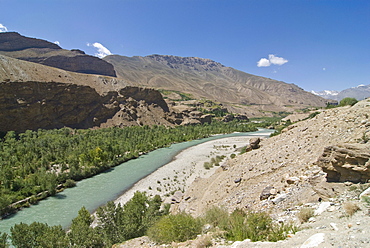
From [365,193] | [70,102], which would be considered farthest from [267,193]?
[70,102]

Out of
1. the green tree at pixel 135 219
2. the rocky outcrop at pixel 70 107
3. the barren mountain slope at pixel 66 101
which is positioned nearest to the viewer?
the green tree at pixel 135 219

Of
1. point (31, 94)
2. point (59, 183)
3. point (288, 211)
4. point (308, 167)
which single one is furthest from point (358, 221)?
point (31, 94)

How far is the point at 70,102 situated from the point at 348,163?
324ft

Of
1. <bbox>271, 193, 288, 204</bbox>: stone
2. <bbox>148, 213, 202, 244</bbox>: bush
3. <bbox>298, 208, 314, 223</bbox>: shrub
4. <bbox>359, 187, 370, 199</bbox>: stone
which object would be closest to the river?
<bbox>148, 213, 202, 244</bbox>: bush

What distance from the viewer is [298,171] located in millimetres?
12039

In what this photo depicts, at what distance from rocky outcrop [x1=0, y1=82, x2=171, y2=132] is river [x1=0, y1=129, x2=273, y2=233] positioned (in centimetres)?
5398

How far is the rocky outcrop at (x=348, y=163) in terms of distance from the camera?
7652 millimetres

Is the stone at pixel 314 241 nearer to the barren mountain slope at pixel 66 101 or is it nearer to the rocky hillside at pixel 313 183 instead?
the rocky hillside at pixel 313 183

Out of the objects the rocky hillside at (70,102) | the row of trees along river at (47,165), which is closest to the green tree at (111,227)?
the row of trees along river at (47,165)

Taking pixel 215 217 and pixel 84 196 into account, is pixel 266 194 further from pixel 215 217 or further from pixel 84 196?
pixel 84 196

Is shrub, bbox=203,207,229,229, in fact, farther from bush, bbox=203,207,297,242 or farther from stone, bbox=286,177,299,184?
stone, bbox=286,177,299,184

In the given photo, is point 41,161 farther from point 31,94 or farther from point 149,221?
point 31,94

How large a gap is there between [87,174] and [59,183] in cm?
468

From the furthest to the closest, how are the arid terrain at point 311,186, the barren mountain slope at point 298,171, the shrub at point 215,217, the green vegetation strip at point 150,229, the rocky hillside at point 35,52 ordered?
the rocky hillside at point 35,52
the shrub at point 215,217
the barren mountain slope at point 298,171
the green vegetation strip at point 150,229
the arid terrain at point 311,186
